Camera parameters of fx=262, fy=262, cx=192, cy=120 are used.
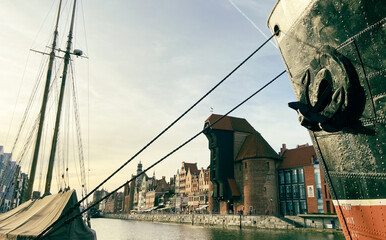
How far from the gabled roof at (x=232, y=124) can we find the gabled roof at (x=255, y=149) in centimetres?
302

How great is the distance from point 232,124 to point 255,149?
850 cm

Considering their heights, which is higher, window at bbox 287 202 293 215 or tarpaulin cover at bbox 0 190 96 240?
tarpaulin cover at bbox 0 190 96 240

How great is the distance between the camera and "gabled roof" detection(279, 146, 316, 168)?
44562 mm

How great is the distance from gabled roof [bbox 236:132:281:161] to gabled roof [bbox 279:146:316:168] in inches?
63.4

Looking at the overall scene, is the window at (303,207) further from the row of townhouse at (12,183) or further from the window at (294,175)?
the row of townhouse at (12,183)

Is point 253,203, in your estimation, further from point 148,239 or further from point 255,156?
point 148,239

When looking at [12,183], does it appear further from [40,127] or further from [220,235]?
[220,235]

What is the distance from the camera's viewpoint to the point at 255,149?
1973 inches

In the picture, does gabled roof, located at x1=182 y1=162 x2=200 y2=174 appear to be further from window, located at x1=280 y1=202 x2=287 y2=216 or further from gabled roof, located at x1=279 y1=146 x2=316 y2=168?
window, located at x1=280 y1=202 x2=287 y2=216

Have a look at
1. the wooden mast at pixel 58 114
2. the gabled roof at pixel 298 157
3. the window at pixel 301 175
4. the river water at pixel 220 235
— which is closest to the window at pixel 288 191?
the window at pixel 301 175

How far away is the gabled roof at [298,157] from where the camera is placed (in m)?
44.6

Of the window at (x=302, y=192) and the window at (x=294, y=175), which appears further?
the window at (x=294, y=175)

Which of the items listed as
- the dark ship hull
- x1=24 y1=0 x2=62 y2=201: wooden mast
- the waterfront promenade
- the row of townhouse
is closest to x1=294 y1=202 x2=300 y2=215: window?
the waterfront promenade

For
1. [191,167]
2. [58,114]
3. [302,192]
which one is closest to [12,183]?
[58,114]
